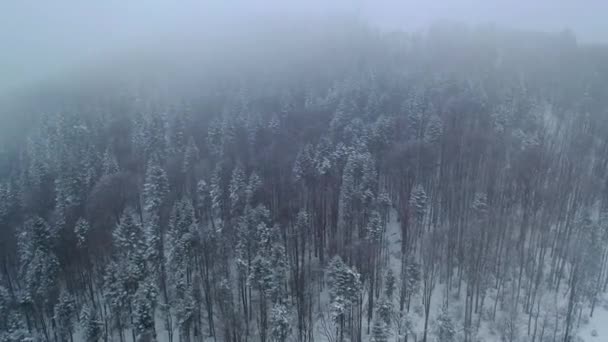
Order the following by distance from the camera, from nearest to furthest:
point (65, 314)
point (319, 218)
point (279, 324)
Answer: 1. point (279, 324)
2. point (65, 314)
3. point (319, 218)

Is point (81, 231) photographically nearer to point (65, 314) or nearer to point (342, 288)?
point (65, 314)

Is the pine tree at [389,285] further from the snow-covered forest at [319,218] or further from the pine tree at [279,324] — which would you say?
the pine tree at [279,324]

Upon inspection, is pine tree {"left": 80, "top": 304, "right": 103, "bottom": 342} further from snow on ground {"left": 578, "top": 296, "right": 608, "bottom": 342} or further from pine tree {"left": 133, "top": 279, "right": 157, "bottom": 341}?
snow on ground {"left": 578, "top": 296, "right": 608, "bottom": 342}

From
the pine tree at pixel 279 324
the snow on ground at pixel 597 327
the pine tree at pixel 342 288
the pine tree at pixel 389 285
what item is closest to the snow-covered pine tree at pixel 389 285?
the pine tree at pixel 389 285

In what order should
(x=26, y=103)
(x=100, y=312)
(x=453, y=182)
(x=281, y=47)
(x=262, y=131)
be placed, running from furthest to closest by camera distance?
(x=281, y=47) → (x=26, y=103) → (x=262, y=131) → (x=453, y=182) → (x=100, y=312)

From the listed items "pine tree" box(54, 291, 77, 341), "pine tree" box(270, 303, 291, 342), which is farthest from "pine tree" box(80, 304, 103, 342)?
"pine tree" box(270, 303, 291, 342)

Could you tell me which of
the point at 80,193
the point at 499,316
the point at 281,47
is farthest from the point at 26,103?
the point at 499,316

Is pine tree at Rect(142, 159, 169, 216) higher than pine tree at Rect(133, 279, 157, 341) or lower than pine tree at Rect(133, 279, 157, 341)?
higher

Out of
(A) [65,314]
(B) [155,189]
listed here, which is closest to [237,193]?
(B) [155,189]

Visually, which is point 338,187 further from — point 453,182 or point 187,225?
point 187,225
